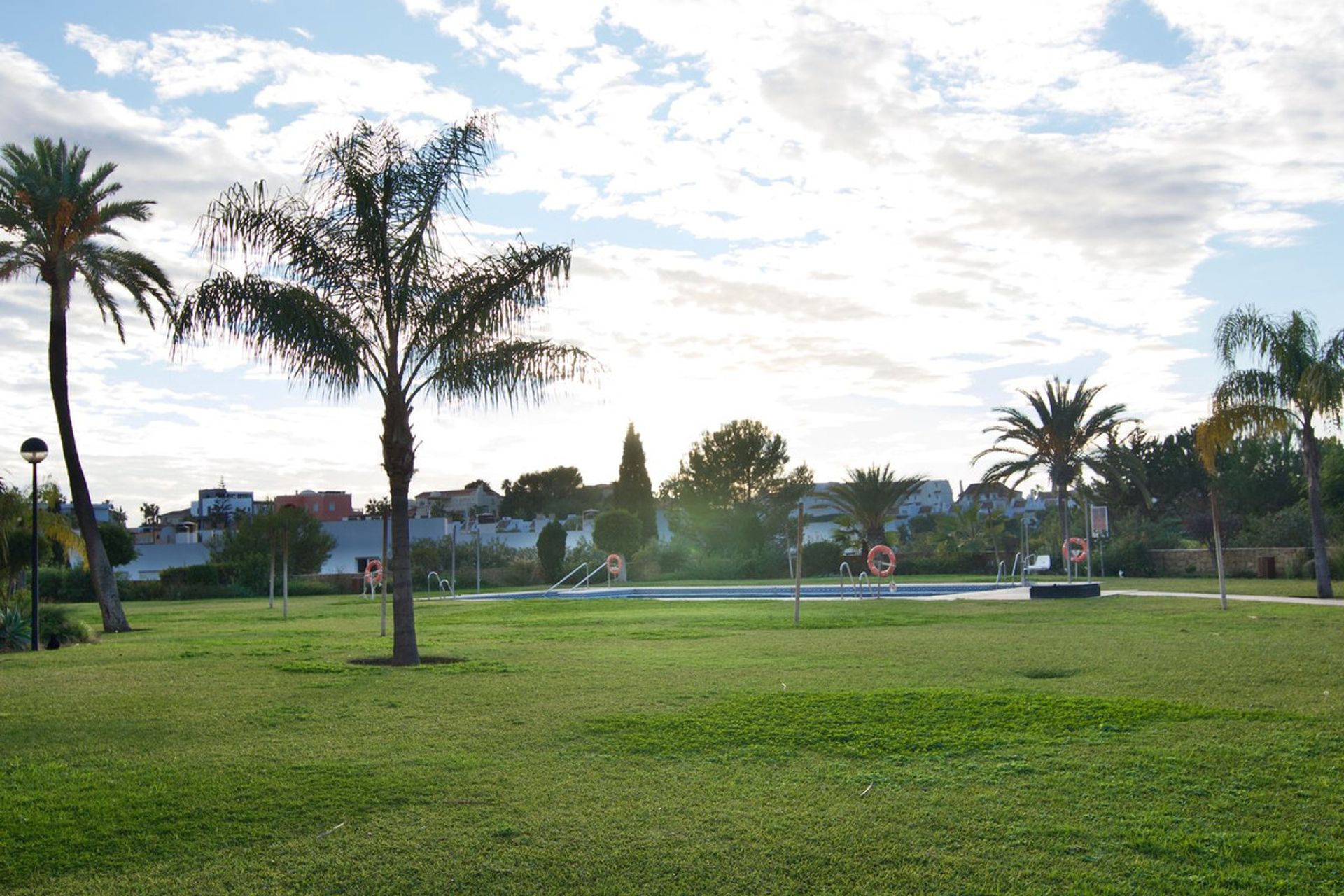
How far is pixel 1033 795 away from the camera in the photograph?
5.73m

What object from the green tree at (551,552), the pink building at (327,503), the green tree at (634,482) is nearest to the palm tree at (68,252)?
the green tree at (551,552)

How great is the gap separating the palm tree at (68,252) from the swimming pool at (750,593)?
12.3 meters

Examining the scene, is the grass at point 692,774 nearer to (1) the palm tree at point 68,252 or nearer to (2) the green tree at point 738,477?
(1) the palm tree at point 68,252

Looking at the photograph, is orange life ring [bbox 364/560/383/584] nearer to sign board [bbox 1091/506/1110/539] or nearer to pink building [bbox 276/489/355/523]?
sign board [bbox 1091/506/1110/539]

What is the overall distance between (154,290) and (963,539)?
32.8 meters

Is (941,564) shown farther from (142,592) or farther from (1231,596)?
(142,592)

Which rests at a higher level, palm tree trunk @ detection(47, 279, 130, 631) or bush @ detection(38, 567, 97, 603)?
palm tree trunk @ detection(47, 279, 130, 631)

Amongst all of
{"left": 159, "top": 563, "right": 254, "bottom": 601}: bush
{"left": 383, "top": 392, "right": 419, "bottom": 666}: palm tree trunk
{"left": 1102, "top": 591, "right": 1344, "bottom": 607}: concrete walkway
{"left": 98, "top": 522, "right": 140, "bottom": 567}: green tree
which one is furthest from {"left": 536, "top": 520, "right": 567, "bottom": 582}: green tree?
{"left": 383, "top": 392, "right": 419, "bottom": 666}: palm tree trunk

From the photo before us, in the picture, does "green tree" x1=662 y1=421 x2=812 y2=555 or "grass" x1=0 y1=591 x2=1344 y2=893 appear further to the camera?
"green tree" x1=662 y1=421 x2=812 y2=555

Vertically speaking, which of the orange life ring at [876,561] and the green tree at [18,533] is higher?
the green tree at [18,533]

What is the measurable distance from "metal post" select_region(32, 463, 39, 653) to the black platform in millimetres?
18398

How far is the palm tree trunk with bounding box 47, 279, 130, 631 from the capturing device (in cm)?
1958

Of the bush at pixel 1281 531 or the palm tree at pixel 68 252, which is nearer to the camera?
the palm tree at pixel 68 252

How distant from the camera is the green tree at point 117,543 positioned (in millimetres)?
44969
